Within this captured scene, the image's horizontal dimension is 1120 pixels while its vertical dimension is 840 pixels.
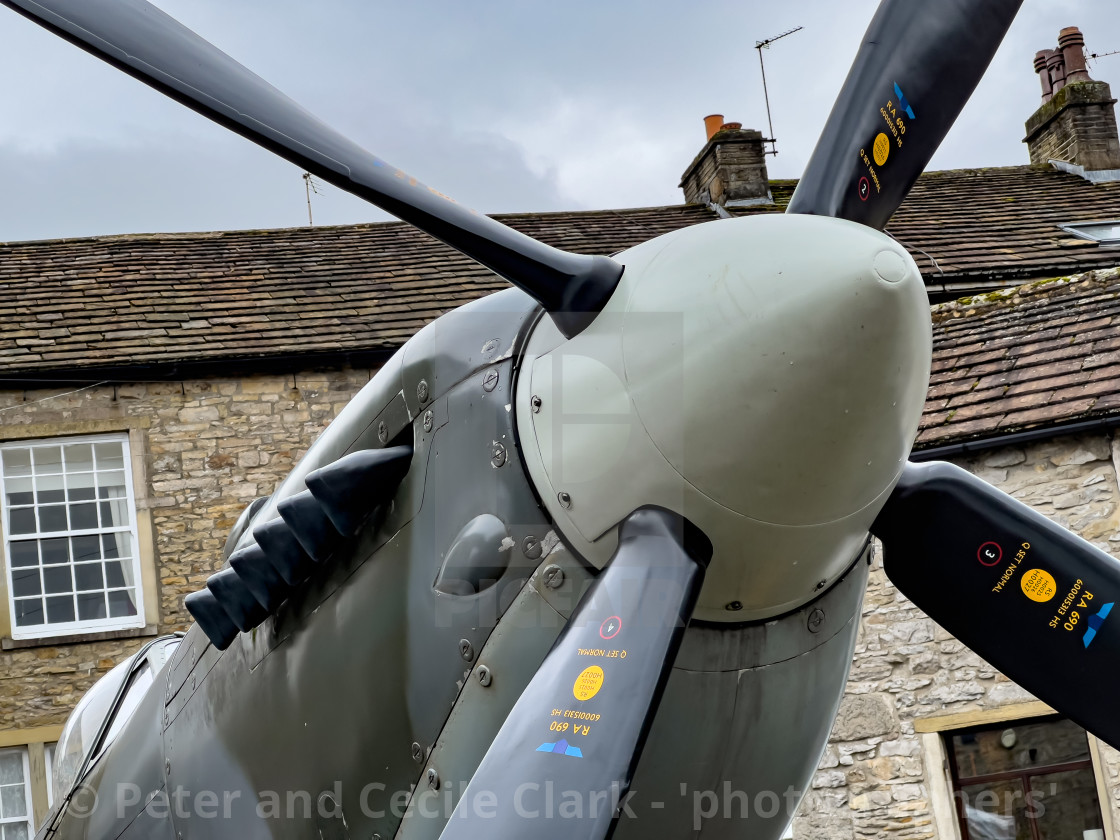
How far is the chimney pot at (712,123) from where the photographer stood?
18.4m

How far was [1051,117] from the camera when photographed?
1894cm

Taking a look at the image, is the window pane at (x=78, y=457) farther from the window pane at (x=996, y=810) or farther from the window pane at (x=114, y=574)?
the window pane at (x=996, y=810)

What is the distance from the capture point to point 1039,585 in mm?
2965

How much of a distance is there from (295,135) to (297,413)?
9.64 m

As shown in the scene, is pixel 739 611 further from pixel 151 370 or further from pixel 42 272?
pixel 42 272

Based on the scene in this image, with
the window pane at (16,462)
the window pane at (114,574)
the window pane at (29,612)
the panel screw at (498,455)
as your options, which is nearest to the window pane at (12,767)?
the window pane at (29,612)

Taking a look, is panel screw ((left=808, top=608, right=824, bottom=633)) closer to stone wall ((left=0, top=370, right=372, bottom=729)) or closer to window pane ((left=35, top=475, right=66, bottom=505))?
stone wall ((left=0, top=370, right=372, bottom=729))

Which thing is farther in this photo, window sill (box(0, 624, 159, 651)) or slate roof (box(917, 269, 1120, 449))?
window sill (box(0, 624, 159, 651))

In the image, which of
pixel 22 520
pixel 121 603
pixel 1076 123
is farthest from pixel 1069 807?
pixel 1076 123

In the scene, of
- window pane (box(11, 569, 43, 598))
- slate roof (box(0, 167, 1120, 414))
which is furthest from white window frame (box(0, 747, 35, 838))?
slate roof (box(0, 167, 1120, 414))

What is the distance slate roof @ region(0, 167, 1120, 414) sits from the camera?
11.9m

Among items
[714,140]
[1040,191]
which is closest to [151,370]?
[714,140]

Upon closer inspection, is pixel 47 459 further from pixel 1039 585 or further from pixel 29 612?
pixel 1039 585

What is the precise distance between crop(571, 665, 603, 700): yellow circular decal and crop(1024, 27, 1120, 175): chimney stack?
17834mm
